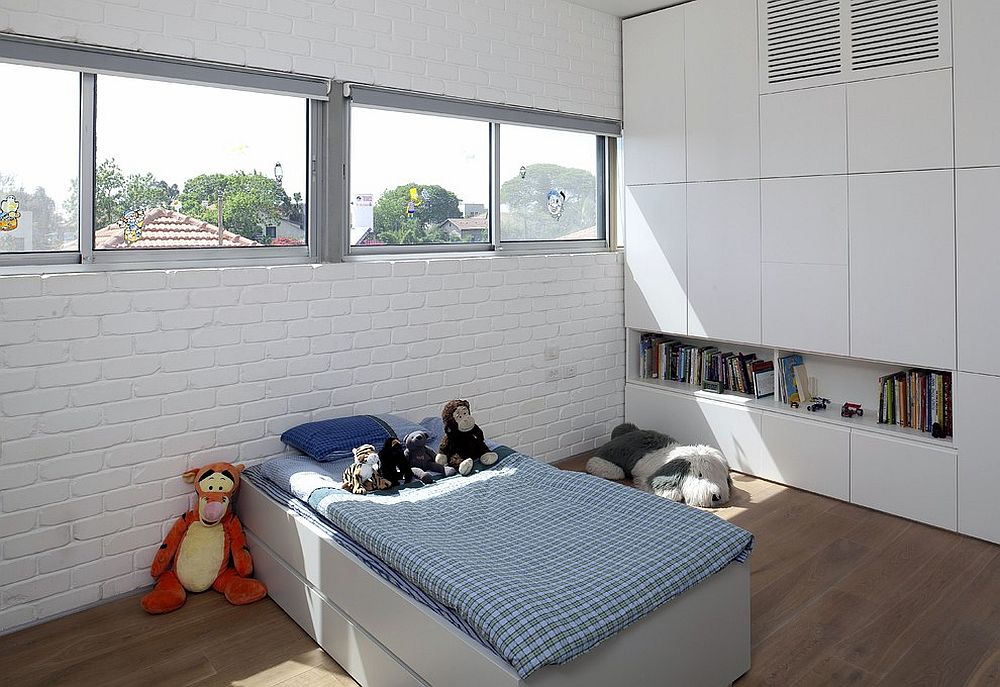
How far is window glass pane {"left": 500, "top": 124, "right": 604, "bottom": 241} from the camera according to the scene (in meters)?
4.47

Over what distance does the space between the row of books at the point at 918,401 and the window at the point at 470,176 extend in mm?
1948

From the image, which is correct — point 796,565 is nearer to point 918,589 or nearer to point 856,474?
point 918,589

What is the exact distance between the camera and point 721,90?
433cm

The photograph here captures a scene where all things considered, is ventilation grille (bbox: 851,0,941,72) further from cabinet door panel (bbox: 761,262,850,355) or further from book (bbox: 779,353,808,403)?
book (bbox: 779,353,808,403)

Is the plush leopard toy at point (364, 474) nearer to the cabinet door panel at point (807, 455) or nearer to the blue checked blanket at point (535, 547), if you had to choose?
the blue checked blanket at point (535, 547)

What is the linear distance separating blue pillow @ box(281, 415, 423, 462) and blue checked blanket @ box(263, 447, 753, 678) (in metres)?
0.19

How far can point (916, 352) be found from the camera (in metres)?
3.64

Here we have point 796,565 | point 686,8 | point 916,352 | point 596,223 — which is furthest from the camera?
point 596,223

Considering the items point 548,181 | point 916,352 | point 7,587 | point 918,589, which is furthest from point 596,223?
point 7,587

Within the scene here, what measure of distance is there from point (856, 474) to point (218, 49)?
354 centimetres

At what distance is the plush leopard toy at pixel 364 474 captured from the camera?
114 inches

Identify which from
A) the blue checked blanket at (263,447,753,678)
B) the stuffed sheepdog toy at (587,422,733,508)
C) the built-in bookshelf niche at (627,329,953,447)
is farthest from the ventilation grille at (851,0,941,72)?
the blue checked blanket at (263,447,753,678)

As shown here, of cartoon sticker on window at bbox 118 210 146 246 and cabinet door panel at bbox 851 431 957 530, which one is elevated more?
cartoon sticker on window at bbox 118 210 146 246

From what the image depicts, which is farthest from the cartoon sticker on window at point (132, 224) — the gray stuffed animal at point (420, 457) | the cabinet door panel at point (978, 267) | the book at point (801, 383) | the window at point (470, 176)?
the cabinet door panel at point (978, 267)
